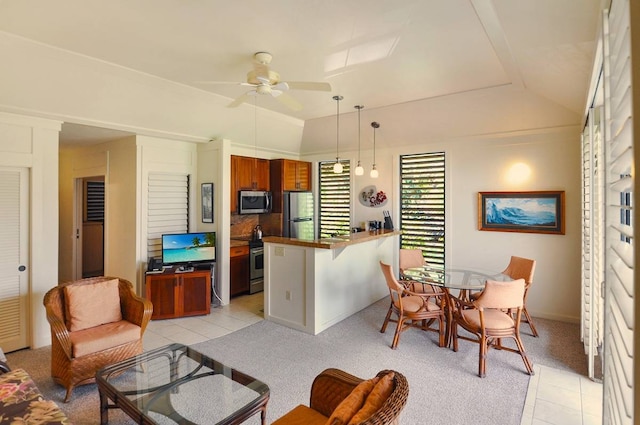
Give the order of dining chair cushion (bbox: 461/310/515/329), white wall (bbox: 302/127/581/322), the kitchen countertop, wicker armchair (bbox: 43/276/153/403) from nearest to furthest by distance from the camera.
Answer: wicker armchair (bbox: 43/276/153/403), dining chair cushion (bbox: 461/310/515/329), the kitchen countertop, white wall (bbox: 302/127/581/322)

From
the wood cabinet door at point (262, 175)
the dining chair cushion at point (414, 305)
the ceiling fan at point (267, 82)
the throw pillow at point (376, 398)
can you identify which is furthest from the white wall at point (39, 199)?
the throw pillow at point (376, 398)

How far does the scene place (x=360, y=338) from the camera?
405 cm

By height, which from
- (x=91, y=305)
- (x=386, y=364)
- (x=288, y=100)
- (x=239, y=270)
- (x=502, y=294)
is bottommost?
(x=386, y=364)

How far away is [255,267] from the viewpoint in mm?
6113

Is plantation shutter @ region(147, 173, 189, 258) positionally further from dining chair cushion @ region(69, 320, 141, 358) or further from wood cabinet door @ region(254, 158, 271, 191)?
dining chair cushion @ region(69, 320, 141, 358)

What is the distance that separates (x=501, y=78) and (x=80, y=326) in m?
5.10

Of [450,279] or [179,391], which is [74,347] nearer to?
[179,391]

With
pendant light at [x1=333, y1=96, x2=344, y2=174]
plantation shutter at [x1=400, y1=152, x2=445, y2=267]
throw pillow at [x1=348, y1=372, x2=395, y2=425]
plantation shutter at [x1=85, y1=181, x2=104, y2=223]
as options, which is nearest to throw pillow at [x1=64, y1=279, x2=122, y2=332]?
throw pillow at [x1=348, y1=372, x2=395, y2=425]

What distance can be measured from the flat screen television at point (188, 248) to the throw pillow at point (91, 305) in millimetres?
1490

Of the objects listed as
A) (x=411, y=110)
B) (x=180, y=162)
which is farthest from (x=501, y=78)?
(x=180, y=162)

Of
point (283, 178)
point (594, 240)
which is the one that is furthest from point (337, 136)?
point (594, 240)

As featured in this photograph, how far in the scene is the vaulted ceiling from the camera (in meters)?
2.44

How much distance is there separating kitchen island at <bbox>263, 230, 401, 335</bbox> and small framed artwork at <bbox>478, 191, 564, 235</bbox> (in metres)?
1.72

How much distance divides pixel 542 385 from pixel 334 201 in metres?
4.55
